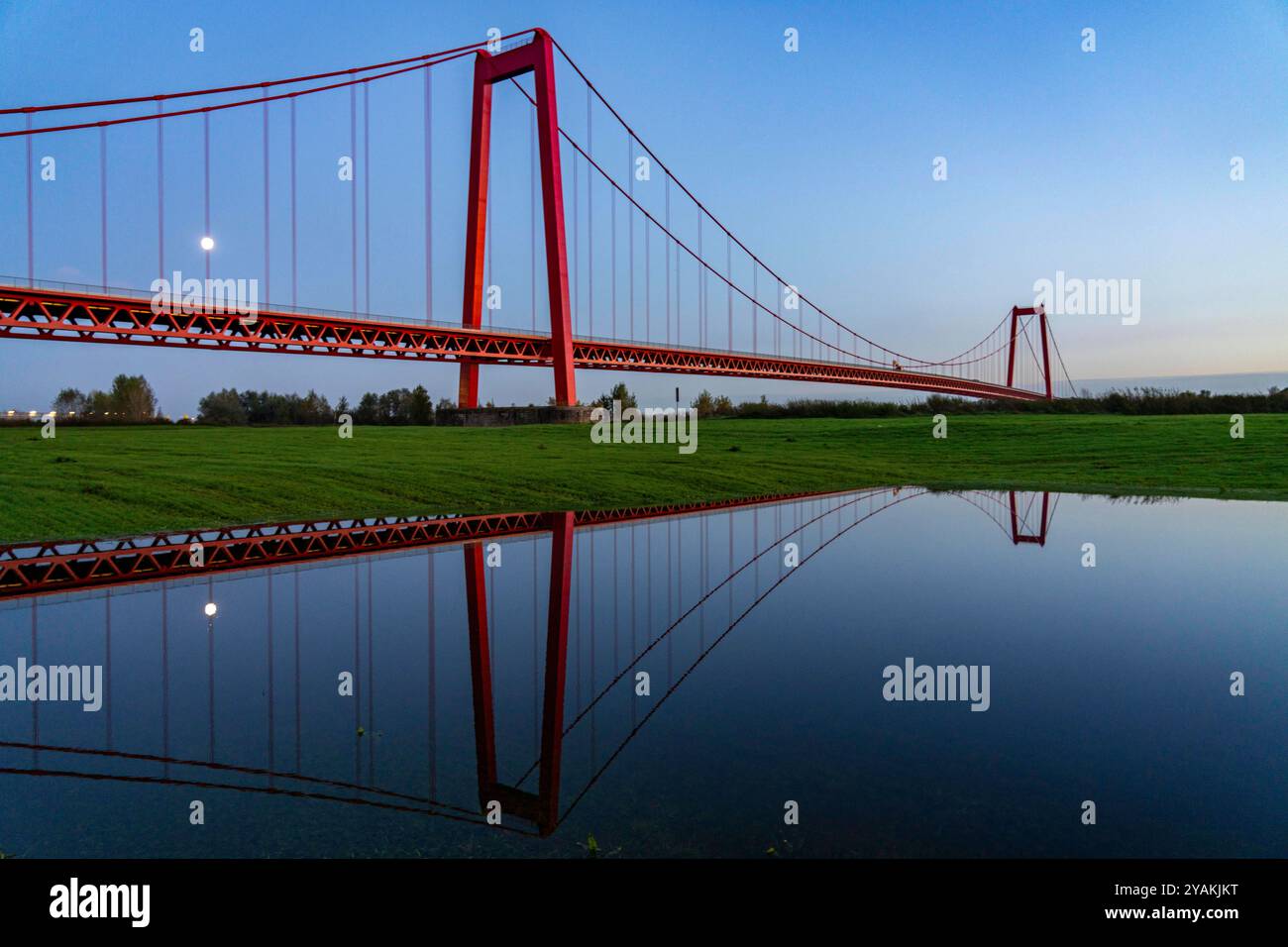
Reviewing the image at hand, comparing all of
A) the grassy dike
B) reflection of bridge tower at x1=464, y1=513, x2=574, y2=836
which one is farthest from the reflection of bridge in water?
the grassy dike

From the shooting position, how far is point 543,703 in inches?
226

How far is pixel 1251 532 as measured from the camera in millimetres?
13688

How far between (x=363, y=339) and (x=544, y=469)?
88.5 ft

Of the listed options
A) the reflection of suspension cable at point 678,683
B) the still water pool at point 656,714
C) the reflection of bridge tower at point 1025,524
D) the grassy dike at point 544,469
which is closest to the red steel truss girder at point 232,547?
the still water pool at point 656,714

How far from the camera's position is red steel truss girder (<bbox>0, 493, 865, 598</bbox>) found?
9.94 meters

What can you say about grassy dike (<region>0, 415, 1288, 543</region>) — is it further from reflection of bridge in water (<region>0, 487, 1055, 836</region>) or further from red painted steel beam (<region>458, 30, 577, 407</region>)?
red painted steel beam (<region>458, 30, 577, 407</region>)

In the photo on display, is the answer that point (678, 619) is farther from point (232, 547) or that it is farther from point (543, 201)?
point (543, 201)

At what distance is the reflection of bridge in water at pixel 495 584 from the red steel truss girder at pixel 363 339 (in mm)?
29387

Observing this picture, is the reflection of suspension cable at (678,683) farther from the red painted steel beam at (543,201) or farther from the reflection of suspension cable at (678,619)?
the red painted steel beam at (543,201)

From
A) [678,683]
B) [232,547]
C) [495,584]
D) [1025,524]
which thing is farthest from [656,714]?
[1025,524]
